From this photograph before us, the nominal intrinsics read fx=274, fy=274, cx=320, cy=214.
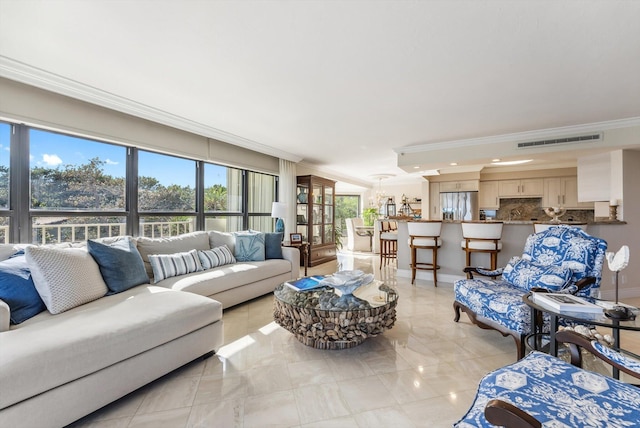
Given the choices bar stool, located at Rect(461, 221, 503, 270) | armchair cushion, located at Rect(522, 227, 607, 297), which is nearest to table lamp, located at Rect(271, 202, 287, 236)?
bar stool, located at Rect(461, 221, 503, 270)

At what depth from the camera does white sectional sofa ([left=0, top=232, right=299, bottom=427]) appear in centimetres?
131

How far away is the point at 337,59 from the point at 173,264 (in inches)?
102

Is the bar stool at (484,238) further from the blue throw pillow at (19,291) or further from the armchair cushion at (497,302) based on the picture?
the blue throw pillow at (19,291)

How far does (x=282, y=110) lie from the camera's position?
3.15 metres

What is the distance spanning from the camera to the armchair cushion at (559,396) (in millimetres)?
980

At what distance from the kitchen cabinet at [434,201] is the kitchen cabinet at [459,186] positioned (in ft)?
0.51

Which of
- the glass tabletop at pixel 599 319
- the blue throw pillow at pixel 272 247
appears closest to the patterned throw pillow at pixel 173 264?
the blue throw pillow at pixel 272 247

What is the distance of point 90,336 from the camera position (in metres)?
1.55

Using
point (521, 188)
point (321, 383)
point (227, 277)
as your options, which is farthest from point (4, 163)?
point (521, 188)

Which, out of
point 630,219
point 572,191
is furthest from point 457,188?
point 630,219

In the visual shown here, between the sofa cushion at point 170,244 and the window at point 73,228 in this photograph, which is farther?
the sofa cushion at point 170,244

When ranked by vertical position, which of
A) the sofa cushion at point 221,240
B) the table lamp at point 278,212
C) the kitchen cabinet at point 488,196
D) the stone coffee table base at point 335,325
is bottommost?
the stone coffee table base at point 335,325

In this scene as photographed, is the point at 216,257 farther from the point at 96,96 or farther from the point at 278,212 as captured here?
the point at 96,96

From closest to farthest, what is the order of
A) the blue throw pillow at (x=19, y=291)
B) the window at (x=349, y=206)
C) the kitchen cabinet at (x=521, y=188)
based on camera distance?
the blue throw pillow at (x=19, y=291) < the kitchen cabinet at (x=521, y=188) < the window at (x=349, y=206)
